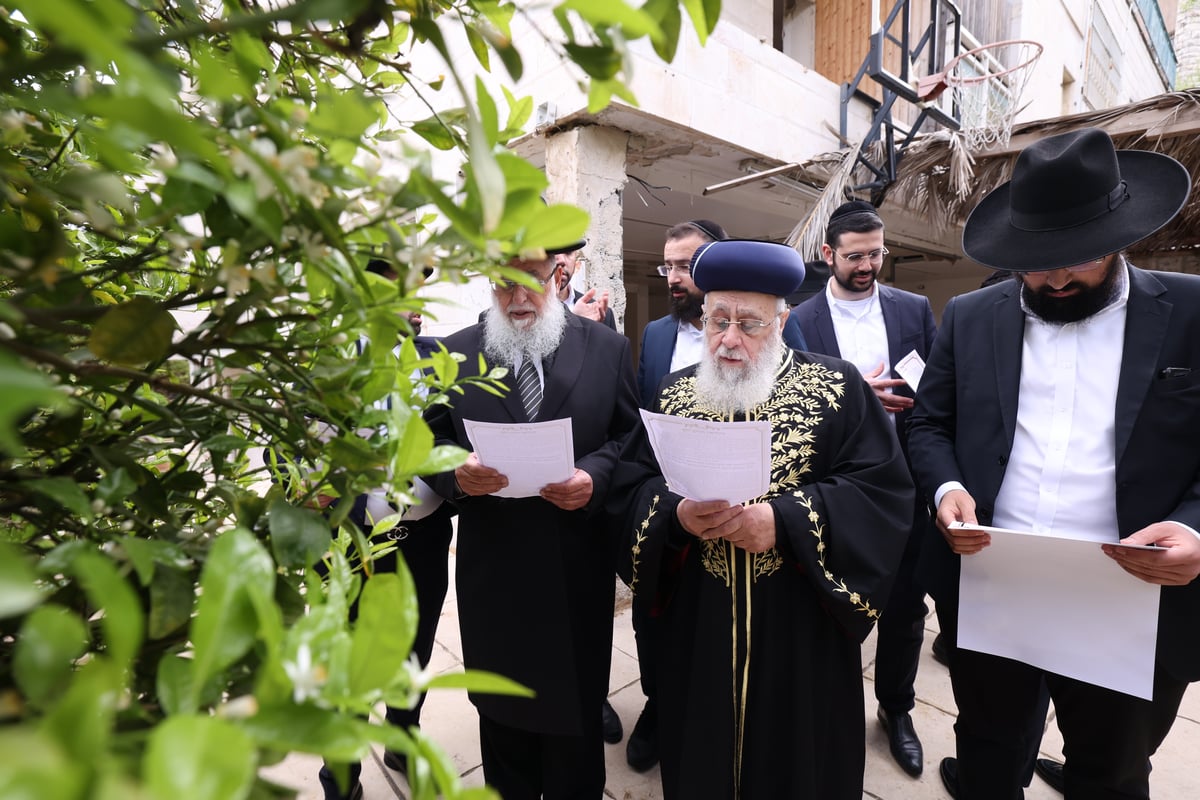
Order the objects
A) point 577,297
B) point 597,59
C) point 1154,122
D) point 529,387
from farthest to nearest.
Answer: point 1154,122 → point 577,297 → point 529,387 → point 597,59

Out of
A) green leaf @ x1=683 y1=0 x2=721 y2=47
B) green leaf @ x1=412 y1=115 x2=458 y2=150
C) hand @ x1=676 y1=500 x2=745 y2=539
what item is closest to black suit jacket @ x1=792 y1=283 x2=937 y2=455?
hand @ x1=676 y1=500 x2=745 y2=539

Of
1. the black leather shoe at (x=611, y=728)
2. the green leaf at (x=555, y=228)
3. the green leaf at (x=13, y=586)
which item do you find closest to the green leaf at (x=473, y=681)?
the green leaf at (x=13, y=586)

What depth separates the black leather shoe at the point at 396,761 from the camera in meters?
2.62

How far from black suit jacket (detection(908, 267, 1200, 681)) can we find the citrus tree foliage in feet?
6.37

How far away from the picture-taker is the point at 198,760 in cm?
31

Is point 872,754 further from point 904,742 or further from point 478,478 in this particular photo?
point 478,478

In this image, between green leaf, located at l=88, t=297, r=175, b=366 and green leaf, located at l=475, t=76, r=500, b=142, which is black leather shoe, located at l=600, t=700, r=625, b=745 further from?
green leaf, located at l=475, t=76, r=500, b=142

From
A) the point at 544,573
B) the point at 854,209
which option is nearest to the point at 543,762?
the point at 544,573

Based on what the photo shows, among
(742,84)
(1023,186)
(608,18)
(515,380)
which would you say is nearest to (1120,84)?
(742,84)

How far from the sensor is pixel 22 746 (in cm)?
27

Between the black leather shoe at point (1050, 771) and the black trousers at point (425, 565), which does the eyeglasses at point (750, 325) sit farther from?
the black leather shoe at point (1050, 771)

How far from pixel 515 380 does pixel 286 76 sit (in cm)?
144

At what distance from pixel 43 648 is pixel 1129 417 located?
7.71 ft

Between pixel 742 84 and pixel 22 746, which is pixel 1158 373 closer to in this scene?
pixel 22 746
